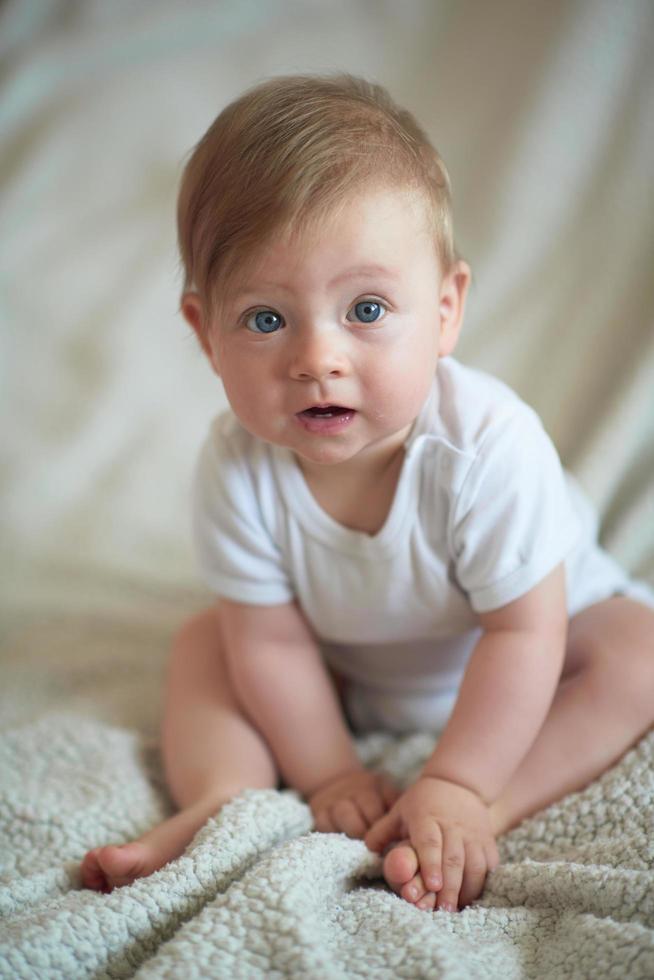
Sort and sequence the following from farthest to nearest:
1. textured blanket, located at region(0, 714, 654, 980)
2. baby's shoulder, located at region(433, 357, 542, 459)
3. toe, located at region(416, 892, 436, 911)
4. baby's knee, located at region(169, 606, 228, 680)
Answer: baby's knee, located at region(169, 606, 228, 680)
baby's shoulder, located at region(433, 357, 542, 459)
toe, located at region(416, 892, 436, 911)
textured blanket, located at region(0, 714, 654, 980)

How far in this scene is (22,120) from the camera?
1.69m

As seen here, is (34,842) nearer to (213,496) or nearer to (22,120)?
(213,496)

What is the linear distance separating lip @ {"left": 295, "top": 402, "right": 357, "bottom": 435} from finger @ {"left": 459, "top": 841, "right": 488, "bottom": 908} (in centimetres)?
37

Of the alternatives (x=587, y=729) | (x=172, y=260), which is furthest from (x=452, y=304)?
(x=172, y=260)

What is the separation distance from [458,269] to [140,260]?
850mm

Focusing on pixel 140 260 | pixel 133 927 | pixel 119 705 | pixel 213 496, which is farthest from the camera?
pixel 140 260

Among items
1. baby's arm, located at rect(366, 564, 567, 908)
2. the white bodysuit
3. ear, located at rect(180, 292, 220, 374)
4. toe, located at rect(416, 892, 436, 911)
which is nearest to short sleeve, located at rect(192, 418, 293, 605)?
the white bodysuit

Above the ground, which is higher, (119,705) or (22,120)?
(22,120)

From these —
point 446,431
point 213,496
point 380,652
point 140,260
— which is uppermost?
point 140,260

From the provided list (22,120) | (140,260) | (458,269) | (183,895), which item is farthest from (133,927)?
(22,120)

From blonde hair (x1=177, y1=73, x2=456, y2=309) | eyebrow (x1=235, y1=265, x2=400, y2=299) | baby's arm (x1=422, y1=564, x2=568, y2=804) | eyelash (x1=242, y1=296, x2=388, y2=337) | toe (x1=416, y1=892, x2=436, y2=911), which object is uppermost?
blonde hair (x1=177, y1=73, x2=456, y2=309)

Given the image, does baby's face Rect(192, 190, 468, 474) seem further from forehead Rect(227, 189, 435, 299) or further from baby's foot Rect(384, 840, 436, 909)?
baby's foot Rect(384, 840, 436, 909)

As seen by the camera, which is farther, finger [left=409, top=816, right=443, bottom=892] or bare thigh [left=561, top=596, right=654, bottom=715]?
bare thigh [left=561, top=596, right=654, bottom=715]

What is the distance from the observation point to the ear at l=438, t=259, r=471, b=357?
0.91m
